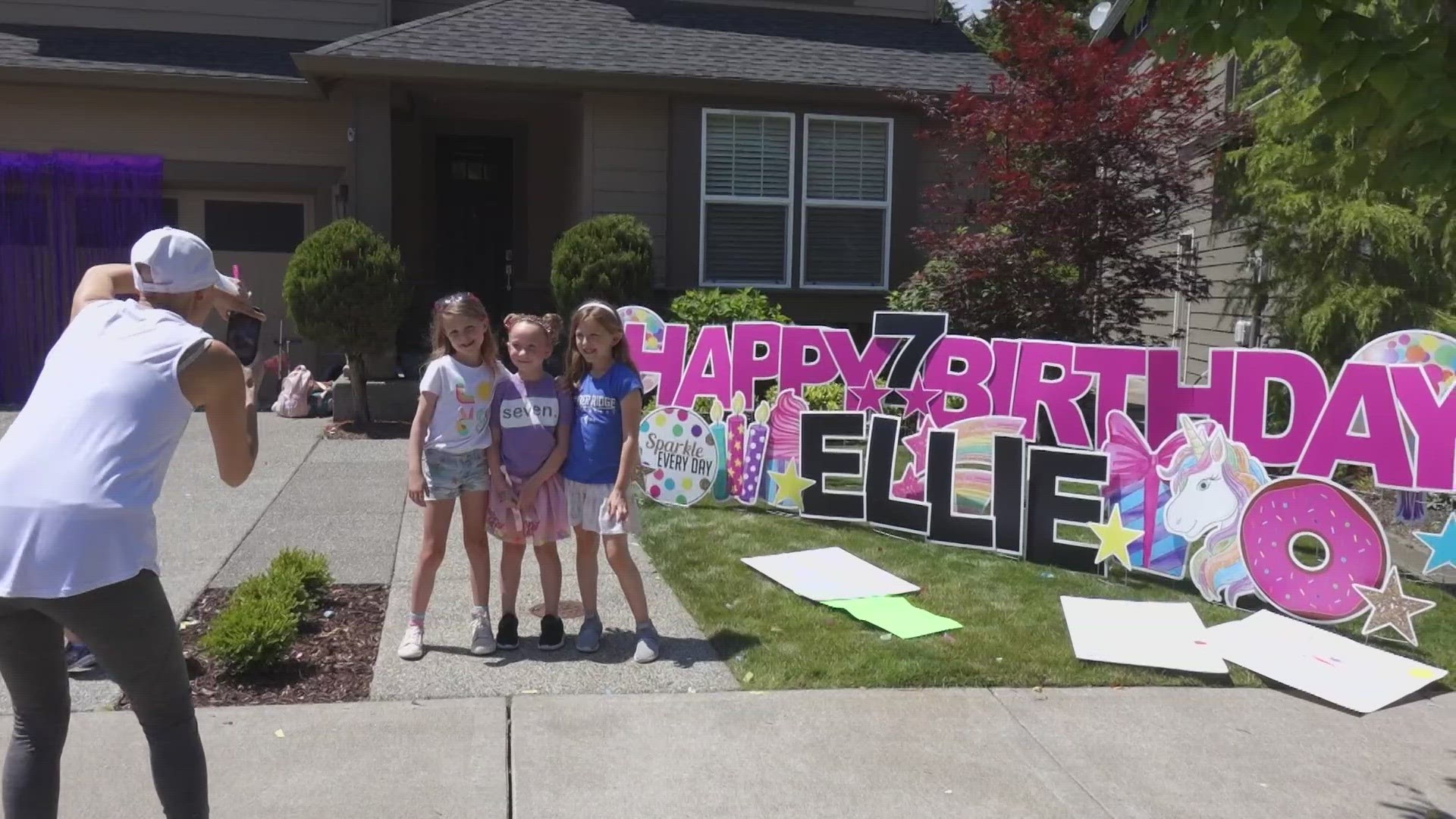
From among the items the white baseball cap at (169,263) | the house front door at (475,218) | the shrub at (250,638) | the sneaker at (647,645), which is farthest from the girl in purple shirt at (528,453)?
the house front door at (475,218)

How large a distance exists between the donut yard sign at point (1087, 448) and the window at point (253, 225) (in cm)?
550

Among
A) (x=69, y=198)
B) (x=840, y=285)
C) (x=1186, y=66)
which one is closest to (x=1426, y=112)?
(x=1186, y=66)

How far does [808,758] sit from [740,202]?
→ 8.41 metres

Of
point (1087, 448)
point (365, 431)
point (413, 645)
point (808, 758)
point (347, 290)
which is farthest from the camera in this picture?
point (365, 431)

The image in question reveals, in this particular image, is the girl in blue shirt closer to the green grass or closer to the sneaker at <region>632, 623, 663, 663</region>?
the sneaker at <region>632, 623, 663, 663</region>

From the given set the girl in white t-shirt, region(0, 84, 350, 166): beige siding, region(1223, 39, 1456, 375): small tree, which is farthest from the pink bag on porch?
region(1223, 39, 1456, 375): small tree

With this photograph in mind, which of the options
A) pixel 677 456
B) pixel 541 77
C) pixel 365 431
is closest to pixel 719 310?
pixel 677 456

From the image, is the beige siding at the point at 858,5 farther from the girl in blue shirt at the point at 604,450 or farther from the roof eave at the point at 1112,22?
the girl in blue shirt at the point at 604,450

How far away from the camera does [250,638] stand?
4504 millimetres

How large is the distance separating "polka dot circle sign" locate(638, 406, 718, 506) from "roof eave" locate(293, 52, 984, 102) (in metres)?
4.70

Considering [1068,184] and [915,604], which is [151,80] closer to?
[1068,184]

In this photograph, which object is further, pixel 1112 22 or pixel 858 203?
pixel 858 203

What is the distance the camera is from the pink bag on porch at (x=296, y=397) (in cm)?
1105

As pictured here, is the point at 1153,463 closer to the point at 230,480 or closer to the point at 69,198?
the point at 230,480
